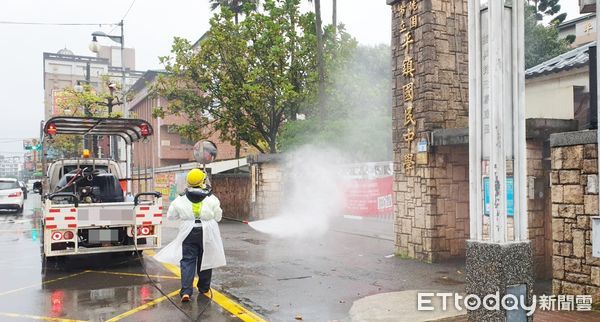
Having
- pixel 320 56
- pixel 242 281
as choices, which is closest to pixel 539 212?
pixel 242 281

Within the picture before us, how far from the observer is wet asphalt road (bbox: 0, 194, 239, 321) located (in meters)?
6.30

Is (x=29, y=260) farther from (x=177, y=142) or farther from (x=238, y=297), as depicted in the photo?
(x=177, y=142)

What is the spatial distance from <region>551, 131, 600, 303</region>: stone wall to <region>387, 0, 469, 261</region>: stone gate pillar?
264 cm

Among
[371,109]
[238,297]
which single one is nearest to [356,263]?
[238,297]

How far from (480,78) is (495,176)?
2.95 ft

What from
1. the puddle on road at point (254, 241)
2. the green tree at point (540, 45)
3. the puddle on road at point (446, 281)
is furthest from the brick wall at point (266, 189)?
the green tree at point (540, 45)

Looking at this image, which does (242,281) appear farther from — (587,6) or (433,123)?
(587,6)

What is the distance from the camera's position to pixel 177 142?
41812 mm

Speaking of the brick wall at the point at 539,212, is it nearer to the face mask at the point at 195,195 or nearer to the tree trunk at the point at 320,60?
the face mask at the point at 195,195

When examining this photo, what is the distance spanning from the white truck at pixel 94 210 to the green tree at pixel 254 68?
9.51 m

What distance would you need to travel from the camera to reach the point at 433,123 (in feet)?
30.9

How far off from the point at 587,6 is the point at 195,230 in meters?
5.09

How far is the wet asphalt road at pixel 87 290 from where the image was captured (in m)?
6.30

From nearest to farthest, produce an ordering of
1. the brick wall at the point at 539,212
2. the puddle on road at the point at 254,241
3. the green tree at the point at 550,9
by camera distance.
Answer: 1. the brick wall at the point at 539,212
2. the puddle on road at the point at 254,241
3. the green tree at the point at 550,9
